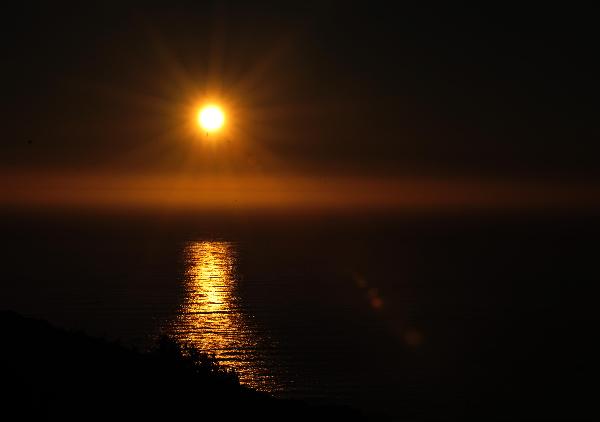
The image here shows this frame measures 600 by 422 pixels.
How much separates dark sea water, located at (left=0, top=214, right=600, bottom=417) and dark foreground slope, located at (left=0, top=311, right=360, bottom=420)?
102ft

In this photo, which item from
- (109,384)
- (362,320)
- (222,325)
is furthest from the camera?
(362,320)

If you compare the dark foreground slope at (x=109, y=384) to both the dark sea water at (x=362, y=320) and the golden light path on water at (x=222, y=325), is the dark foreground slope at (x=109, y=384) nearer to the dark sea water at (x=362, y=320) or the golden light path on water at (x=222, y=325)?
the golden light path on water at (x=222, y=325)

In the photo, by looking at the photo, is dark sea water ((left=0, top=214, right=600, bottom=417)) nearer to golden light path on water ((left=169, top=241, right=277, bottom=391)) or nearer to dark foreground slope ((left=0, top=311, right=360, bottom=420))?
golden light path on water ((left=169, top=241, right=277, bottom=391))

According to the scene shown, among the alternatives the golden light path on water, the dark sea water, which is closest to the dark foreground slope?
the golden light path on water

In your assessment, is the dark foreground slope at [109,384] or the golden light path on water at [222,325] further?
the golden light path on water at [222,325]

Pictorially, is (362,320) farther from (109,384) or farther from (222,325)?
(109,384)

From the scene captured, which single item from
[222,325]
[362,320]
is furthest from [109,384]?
[362,320]

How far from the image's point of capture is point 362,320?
277ft

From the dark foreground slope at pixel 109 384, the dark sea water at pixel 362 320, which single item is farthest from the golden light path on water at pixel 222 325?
the dark foreground slope at pixel 109 384

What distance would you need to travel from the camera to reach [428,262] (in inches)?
6668

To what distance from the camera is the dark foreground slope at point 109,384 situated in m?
13.5

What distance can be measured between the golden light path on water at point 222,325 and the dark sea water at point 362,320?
9.7 inches

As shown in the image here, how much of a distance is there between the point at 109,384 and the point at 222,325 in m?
64.3

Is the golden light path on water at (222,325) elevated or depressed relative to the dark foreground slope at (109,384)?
elevated
